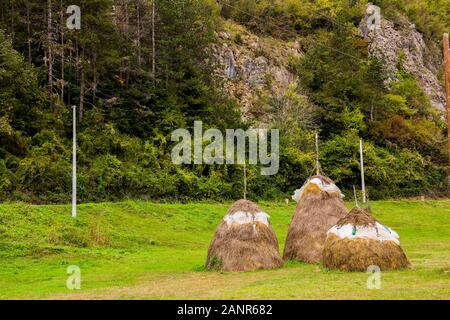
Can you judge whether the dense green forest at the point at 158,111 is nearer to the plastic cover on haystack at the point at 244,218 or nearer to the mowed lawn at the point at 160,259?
the mowed lawn at the point at 160,259

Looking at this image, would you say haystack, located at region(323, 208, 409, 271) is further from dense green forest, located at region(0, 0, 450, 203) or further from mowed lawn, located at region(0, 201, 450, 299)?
dense green forest, located at region(0, 0, 450, 203)

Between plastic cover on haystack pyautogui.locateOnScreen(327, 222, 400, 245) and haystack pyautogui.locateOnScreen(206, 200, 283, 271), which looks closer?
plastic cover on haystack pyautogui.locateOnScreen(327, 222, 400, 245)

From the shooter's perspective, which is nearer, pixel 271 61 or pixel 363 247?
pixel 363 247

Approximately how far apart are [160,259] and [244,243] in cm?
597

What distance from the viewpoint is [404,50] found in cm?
7888

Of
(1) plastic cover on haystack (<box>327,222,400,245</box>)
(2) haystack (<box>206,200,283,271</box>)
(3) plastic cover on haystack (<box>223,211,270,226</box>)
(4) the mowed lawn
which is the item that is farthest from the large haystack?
(1) plastic cover on haystack (<box>327,222,400,245</box>)

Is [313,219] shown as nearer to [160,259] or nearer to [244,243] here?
[244,243]

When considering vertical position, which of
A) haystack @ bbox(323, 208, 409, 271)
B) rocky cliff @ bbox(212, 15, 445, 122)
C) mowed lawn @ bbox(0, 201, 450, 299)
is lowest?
mowed lawn @ bbox(0, 201, 450, 299)

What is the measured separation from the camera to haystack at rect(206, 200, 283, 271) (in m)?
19.2

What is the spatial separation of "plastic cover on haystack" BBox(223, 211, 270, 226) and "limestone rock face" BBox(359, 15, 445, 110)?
57.0 metres

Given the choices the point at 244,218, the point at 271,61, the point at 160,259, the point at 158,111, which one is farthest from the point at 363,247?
the point at 271,61

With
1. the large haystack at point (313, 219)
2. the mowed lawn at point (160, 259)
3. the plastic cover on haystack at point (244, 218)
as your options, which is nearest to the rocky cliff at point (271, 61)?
the mowed lawn at point (160, 259)

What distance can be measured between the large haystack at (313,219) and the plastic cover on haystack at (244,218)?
6.43 feet

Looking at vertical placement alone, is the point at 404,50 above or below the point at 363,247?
above
